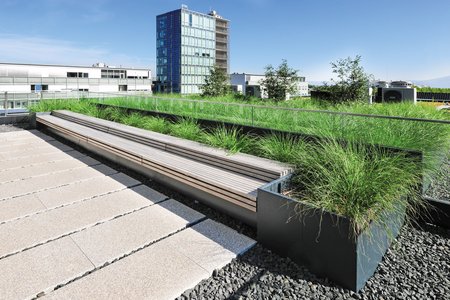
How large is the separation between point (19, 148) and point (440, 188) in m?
8.64

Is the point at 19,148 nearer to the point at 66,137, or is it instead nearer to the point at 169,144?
the point at 66,137

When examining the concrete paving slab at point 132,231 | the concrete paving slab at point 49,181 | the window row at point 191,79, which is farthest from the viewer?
the window row at point 191,79

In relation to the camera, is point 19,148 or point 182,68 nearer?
point 19,148

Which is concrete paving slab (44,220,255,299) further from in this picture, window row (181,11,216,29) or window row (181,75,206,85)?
window row (181,11,216,29)

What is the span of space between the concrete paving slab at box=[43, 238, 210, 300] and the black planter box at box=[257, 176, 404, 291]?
2.56 ft

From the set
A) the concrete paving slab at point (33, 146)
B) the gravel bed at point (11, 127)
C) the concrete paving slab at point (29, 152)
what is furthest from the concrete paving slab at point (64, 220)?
the gravel bed at point (11, 127)

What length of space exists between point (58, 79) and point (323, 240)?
170 ft

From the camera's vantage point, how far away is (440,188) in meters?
4.25

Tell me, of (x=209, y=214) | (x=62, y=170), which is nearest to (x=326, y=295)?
(x=209, y=214)

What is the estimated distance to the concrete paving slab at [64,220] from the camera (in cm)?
327

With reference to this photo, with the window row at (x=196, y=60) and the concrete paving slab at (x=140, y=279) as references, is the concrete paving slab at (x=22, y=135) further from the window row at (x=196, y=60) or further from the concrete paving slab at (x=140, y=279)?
the window row at (x=196, y=60)

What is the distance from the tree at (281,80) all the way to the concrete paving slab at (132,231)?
1523 cm

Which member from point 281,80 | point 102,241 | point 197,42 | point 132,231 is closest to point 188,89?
point 197,42

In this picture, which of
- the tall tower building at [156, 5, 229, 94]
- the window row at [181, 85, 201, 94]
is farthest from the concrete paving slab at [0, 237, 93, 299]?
the window row at [181, 85, 201, 94]
